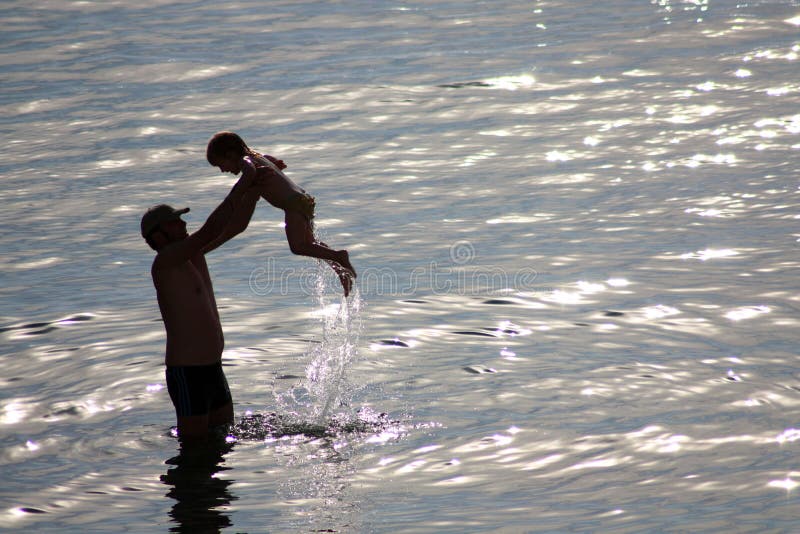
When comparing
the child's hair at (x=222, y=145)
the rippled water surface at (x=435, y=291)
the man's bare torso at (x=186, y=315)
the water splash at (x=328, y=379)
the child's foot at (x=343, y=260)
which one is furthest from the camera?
the child's foot at (x=343, y=260)

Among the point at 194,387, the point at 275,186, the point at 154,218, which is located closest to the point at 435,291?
the point at 275,186

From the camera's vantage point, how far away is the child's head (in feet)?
27.2

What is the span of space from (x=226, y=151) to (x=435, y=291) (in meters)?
3.86

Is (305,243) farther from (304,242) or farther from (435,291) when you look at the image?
(435,291)

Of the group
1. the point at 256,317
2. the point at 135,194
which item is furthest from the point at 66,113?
the point at 256,317

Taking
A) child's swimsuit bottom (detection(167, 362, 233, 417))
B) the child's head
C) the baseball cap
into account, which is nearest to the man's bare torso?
child's swimsuit bottom (detection(167, 362, 233, 417))

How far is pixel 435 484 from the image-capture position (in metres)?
7.43

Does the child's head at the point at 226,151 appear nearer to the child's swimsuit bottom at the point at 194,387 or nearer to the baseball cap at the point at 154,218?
the baseball cap at the point at 154,218

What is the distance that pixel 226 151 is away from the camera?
836 cm

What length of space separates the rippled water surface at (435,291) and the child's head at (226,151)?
193cm

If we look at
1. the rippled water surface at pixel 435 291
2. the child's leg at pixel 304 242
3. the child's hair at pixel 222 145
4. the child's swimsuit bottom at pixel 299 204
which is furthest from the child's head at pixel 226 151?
the rippled water surface at pixel 435 291

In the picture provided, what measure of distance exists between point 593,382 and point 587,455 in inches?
55.1

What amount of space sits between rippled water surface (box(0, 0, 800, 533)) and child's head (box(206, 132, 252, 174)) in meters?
1.93

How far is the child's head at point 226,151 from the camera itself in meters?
8.30
